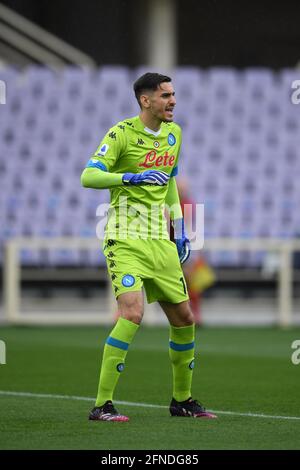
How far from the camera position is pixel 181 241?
708 cm

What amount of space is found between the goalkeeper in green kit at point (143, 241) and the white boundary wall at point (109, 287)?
9.60 metres

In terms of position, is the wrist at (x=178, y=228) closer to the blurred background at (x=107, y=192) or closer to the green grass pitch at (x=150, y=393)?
the green grass pitch at (x=150, y=393)

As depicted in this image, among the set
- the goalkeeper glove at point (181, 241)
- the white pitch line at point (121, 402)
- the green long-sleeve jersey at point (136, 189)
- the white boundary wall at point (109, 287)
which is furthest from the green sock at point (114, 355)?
the white boundary wall at point (109, 287)

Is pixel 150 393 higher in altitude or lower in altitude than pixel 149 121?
lower

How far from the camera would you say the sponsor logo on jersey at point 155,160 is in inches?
265

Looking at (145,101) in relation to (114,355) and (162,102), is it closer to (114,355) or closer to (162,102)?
(162,102)

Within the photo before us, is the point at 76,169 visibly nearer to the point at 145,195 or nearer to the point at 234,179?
the point at 234,179

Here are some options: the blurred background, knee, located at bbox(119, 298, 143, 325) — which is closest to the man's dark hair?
knee, located at bbox(119, 298, 143, 325)

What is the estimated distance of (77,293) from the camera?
1841 centimetres

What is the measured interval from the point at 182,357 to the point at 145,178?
47.9 inches

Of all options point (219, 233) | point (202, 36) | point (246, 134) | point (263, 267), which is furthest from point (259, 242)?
point (202, 36)

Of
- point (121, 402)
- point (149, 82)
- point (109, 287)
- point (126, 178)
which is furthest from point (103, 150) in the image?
point (109, 287)

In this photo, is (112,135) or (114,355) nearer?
(114,355)

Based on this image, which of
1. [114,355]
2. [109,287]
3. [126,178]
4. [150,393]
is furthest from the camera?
[109,287]
